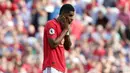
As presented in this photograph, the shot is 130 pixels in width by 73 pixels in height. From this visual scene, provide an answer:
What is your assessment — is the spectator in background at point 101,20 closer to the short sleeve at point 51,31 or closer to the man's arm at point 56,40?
the short sleeve at point 51,31

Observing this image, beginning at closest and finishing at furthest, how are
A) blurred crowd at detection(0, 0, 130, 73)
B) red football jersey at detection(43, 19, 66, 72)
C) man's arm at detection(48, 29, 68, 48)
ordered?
man's arm at detection(48, 29, 68, 48), red football jersey at detection(43, 19, 66, 72), blurred crowd at detection(0, 0, 130, 73)

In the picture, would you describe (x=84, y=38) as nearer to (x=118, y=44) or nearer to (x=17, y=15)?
(x=118, y=44)

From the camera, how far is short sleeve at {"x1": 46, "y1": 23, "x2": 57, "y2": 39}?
8.28 meters

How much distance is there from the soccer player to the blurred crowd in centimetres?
610

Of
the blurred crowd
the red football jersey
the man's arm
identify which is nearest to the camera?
the man's arm

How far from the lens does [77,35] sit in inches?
696

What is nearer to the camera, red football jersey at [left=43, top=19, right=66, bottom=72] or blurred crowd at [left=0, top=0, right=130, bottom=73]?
red football jersey at [left=43, top=19, right=66, bottom=72]

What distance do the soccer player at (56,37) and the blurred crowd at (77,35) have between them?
6.10 m

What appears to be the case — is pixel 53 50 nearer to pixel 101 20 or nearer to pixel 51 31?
pixel 51 31

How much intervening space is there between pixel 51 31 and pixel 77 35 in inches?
370

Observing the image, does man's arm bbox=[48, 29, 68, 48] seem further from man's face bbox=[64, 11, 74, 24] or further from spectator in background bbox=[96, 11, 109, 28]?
spectator in background bbox=[96, 11, 109, 28]

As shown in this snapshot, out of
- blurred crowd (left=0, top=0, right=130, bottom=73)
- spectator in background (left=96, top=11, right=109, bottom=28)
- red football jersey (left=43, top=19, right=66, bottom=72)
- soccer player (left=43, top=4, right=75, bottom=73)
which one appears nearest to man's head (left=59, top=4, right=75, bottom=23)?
soccer player (left=43, top=4, right=75, bottom=73)

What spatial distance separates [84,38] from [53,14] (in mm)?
1292

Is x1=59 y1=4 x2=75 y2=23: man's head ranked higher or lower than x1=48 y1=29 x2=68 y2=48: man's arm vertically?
higher
